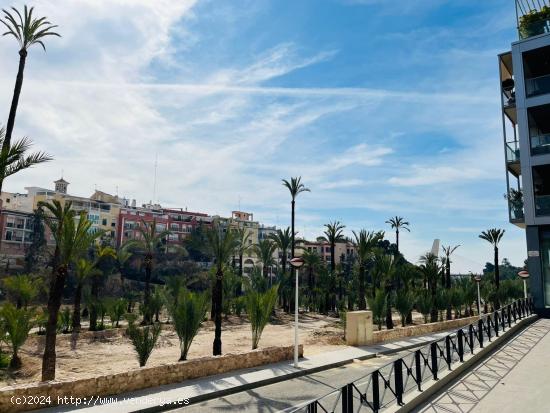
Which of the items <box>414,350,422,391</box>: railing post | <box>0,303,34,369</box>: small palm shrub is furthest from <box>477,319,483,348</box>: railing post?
<box>0,303,34,369</box>: small palm shrub

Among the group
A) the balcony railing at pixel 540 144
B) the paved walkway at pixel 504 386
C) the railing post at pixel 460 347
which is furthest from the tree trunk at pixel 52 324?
the balcony railing at pixel 540 144

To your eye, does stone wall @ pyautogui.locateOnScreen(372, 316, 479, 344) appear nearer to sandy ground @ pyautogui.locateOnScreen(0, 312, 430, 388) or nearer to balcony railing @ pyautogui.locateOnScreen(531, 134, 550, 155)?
sandy ground @ pyautogui.locateOnScreen(0, 312, 430, 388)

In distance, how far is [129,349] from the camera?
70.1 feet

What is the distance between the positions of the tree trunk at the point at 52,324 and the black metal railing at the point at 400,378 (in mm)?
8904

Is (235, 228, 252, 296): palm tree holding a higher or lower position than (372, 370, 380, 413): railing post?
higher

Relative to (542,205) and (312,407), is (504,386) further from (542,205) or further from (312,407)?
(542,205)

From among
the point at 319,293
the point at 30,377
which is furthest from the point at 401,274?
the point at 30,377

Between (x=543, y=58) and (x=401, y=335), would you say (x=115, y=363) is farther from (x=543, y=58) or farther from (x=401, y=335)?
(x=543, y=58)

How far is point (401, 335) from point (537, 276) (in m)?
9.47

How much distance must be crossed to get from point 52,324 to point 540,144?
27.0 m

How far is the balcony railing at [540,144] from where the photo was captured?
2462 cm

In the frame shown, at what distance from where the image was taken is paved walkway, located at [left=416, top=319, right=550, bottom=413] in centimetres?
846

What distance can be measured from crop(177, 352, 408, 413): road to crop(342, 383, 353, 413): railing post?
3321 mm

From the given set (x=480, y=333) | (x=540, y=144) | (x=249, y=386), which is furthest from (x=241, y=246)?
(x=249, y=386)
